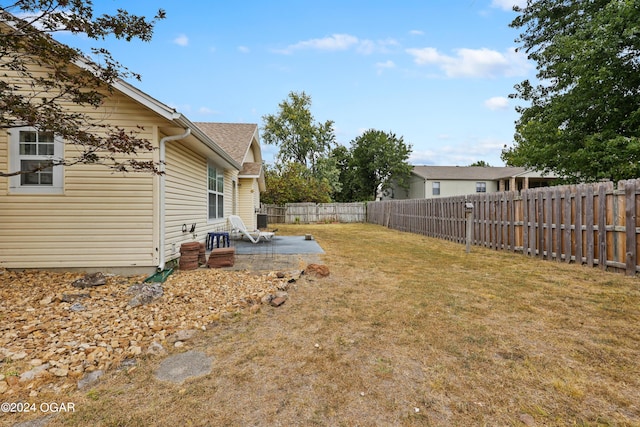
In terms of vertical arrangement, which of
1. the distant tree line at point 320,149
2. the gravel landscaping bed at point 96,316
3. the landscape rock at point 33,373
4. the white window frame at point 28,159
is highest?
the distant tree line at point 320,149

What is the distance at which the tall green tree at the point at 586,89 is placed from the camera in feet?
27.8

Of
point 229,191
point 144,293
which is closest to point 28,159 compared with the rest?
point 144,293

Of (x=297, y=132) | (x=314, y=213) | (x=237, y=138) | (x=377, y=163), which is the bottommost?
(x=314, y=213)

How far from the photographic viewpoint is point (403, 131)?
119 feet

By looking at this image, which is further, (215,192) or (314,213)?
(314,213)

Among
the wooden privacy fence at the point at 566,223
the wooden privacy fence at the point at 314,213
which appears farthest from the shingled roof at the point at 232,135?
the wooden privacy fence at the point at 314,213

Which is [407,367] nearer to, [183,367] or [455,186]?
[183,367]

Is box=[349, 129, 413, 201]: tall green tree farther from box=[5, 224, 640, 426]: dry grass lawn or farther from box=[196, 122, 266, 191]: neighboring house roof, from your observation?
box=[5, 224, 640, 426]: dry grass lawn

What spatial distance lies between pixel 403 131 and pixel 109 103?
35.4 meters

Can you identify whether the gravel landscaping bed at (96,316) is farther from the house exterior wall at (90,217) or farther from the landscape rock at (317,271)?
the landscape rock at (317,271)

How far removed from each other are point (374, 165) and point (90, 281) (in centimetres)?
3288

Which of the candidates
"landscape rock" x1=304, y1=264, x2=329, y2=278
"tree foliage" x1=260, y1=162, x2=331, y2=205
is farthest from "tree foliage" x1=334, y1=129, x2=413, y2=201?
"landscape rock" x1=304, y1=264, x2=329, y2=278

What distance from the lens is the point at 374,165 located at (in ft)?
115

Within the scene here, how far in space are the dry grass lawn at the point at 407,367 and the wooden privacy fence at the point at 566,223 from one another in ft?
4.83
